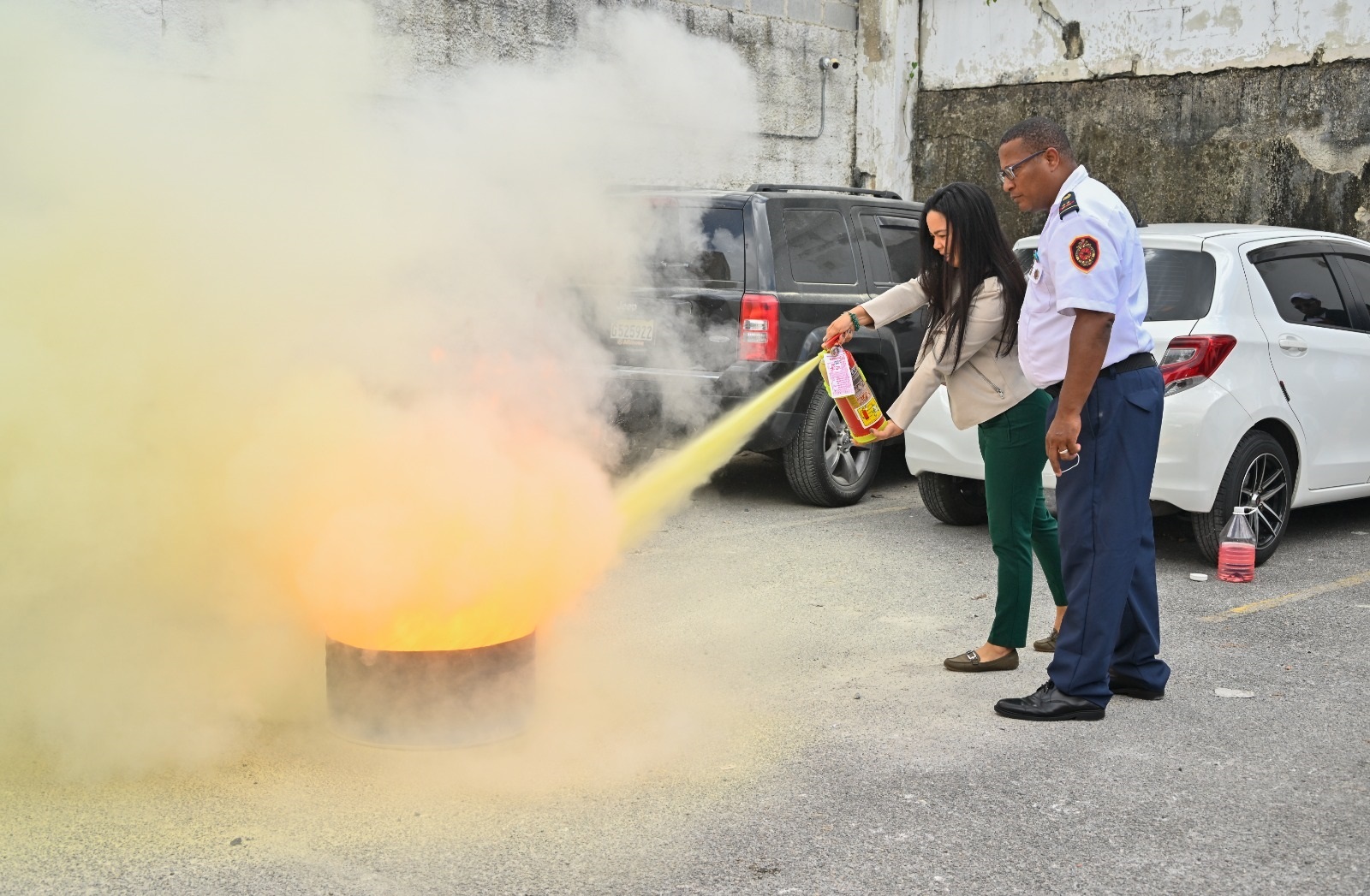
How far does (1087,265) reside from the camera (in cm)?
418

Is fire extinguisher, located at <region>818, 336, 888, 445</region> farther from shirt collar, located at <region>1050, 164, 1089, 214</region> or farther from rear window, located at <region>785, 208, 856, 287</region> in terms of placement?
rear window, located at <region>785, 208, 856, 287</region>

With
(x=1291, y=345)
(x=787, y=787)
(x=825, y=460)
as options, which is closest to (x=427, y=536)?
(x=787, y=787)

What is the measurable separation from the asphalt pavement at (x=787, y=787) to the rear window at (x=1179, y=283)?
5.55 feet

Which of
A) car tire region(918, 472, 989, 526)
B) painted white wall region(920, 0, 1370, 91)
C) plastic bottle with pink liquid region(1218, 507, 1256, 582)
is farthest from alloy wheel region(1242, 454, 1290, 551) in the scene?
painted white wall region(920, 0, 1370, 91)

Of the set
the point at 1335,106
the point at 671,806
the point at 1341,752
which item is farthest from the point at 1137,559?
the point at 1335,106

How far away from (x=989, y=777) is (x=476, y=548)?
1.78m

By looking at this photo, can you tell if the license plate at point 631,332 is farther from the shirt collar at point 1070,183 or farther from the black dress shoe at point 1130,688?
the black dress shoe at point 1130,688

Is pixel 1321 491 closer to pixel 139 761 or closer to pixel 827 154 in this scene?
pixel 139 761

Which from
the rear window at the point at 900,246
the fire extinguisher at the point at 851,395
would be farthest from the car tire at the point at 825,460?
the fire extinguisher at the point at 851,395

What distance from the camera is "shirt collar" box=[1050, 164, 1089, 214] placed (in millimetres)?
4340

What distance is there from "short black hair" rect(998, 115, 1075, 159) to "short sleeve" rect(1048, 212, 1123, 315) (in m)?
0.34

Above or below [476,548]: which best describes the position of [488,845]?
below

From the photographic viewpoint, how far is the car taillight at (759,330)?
25.0 feet

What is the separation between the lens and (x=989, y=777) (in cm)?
397
